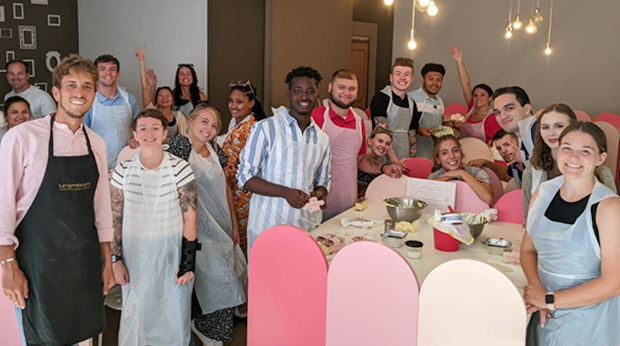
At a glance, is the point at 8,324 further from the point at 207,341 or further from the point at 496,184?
the point at 496,184

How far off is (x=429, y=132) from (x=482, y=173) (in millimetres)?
1421

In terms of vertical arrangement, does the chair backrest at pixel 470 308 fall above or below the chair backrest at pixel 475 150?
below

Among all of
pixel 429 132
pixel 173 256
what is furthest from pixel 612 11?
pixel 173 256

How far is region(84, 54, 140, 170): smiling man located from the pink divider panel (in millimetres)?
2374

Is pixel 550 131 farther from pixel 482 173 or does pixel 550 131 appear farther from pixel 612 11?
pixel 612 11

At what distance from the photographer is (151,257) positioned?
108 inches

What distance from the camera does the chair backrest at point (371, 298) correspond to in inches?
84.3

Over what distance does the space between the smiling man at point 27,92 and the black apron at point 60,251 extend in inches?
124

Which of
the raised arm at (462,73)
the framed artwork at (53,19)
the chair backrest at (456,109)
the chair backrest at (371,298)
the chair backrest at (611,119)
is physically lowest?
the chair backrest at (371,298)

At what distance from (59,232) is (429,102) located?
384cm

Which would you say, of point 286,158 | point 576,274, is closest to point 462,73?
point 286,158

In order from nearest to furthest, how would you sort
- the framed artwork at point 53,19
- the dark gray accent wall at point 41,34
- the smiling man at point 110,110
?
the smiling man at point 110,110 → the dark gray accent wall at point 41,34 → the framed artwork at point 53,19

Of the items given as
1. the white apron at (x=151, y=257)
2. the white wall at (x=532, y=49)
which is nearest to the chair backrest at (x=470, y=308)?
the white apron at (x=151, y=257)

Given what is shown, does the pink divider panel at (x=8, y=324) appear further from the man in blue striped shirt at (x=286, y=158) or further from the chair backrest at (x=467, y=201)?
the chair backrest at (x=467, y=201)
